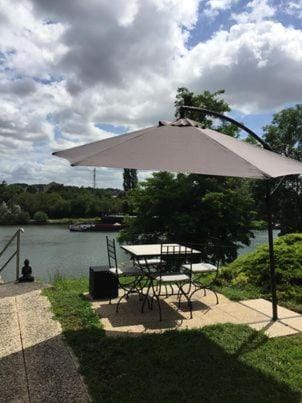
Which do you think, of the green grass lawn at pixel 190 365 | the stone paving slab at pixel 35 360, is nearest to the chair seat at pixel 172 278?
the green grass lawn at pixel 190 365

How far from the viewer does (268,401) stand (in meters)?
3.06

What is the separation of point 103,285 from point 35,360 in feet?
7.80

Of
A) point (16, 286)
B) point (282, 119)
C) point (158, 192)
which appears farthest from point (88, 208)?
point (16, 286)

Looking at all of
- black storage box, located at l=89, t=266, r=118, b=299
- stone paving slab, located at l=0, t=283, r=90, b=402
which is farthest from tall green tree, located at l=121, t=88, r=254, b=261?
stone paving slab, located at l=0, t=283, r=90, b=402

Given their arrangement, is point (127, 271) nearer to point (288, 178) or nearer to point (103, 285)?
point (103, 285)

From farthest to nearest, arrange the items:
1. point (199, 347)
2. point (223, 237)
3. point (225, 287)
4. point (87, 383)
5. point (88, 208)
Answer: point (88, 208), point (223, 237), point (225, 287), point (199, 347), point (87, 383)

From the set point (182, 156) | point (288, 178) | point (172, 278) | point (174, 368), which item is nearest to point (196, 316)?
point (172, 278)

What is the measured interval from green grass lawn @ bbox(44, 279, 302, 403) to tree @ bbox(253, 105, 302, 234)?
22380mm

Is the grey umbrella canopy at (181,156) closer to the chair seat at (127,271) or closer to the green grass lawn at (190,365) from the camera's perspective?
the green grass lawn at (190,365)

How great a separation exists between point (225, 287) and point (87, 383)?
4012 millimetres

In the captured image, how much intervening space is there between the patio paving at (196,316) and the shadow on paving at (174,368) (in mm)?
272

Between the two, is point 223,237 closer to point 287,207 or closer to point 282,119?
point 287,207

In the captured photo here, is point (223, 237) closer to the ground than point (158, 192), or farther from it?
closer to the ground

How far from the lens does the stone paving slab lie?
3197 millimetres
